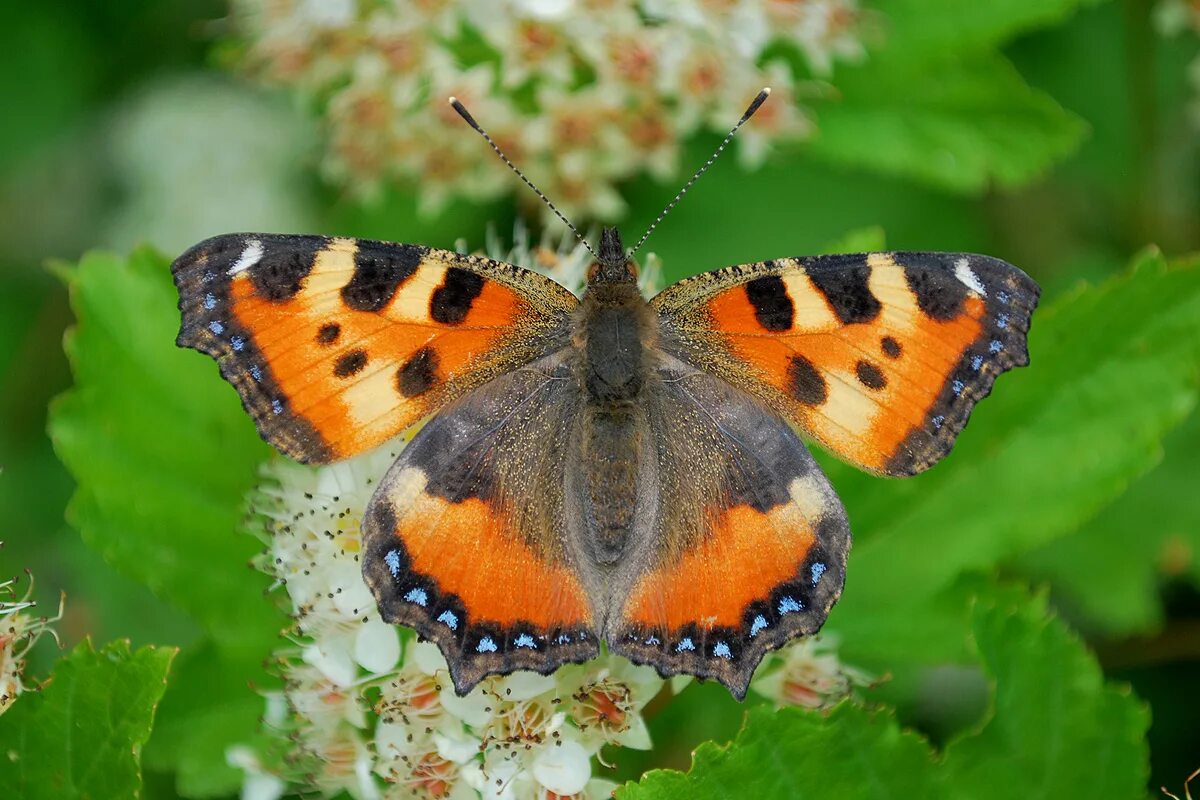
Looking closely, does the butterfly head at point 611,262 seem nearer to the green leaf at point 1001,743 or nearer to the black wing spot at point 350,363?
the black wing spot at point 350,363

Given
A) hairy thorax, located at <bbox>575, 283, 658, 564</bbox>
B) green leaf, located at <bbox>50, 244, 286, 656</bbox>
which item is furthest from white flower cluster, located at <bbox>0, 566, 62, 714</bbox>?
hairy thorax, located at <bbox>575, 283, 658, 564</bbox>

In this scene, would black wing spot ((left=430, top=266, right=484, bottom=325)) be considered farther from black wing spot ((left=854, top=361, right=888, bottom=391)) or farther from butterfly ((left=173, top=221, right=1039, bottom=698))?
black wing spot ((left=854, top=361, right=888, bottom=391))

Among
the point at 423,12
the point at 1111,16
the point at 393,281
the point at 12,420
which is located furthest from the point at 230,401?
the point at 1111,16

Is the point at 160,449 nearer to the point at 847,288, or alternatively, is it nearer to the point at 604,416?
the point at 604,416

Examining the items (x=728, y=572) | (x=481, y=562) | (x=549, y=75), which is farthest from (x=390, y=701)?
(x=549, y=75)

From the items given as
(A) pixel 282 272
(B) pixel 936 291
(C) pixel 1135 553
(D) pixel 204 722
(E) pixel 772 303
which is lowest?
(D) pixel 204 722
